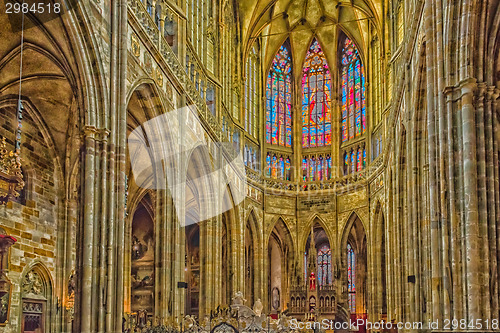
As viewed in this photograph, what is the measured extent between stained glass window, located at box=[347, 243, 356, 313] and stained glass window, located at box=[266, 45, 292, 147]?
7.75 m

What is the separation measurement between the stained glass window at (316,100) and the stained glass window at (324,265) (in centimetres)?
715

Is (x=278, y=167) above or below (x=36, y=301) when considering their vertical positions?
above

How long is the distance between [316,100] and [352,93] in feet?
8.42

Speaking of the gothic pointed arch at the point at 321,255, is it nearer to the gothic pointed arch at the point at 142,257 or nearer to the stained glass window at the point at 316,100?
the stained glass window at the point at 316,100

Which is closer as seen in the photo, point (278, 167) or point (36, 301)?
point (36, 301)

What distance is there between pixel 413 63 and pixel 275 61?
21.5 m

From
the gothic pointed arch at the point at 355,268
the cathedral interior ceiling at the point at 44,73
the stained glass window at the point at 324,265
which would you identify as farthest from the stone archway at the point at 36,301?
the stained glass window at the point at 324,265

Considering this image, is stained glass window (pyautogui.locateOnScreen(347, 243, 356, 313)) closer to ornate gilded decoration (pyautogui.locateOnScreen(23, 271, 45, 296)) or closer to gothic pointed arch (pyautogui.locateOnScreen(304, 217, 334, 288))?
gothic pointed arch (pyautogui.locateOnScreen(304, 217, 334, 288))

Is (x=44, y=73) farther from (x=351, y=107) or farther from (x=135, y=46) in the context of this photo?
(x=351, y=107)

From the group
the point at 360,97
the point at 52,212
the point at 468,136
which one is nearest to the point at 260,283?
the point at 360,97

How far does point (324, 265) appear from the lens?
42.1 metres

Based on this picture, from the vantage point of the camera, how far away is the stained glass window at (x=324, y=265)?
1634 inches

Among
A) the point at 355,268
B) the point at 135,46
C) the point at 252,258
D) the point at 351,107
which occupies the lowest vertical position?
the point at 355,268

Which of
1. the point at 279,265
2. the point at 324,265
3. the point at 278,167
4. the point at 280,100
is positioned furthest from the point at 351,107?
the point at 279,265
